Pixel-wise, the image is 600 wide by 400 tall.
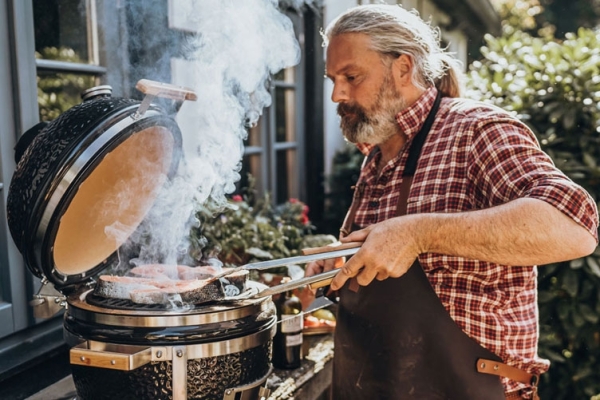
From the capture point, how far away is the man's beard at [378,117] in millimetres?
2289

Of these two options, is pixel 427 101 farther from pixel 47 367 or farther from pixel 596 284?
pixel 596 284

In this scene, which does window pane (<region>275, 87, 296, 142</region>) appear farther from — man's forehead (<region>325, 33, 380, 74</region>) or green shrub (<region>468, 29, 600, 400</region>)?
man's forehead (<region>325, 33, 380, 74</region>)

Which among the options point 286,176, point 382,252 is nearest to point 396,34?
point 382,252

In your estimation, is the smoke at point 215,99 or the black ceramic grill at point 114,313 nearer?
the black ceramic grill at point 114,313

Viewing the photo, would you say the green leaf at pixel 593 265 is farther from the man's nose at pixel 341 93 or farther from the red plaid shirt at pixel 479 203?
the man's nose at pixel 341 93

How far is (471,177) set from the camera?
197 cm

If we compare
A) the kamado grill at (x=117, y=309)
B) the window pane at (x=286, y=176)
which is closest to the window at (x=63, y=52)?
the kamado grill at (x=117, y=309)

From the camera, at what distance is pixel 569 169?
3.80m

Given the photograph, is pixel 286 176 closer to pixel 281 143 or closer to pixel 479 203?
pixel 281 143

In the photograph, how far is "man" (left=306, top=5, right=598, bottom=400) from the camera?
5.40 ft

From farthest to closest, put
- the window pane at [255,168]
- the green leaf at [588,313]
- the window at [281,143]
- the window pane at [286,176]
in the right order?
the window pane at [286,176] → the window at [281,143] → the window pane at [255,168] → the green leaf at [588,313]

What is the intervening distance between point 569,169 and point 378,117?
2.07m

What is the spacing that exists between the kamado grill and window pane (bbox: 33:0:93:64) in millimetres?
984

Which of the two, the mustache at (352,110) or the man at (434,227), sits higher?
the mustache at (352,110)
